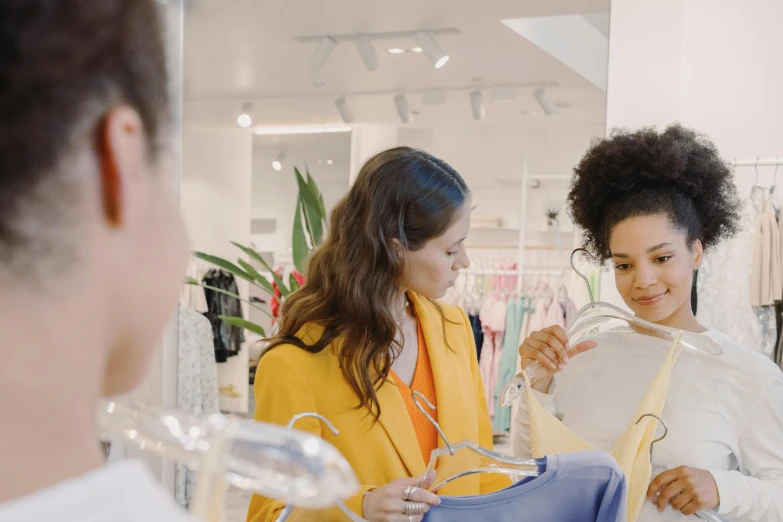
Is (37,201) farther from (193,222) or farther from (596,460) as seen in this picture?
(193,222)

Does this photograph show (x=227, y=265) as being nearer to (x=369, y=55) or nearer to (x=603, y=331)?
(x=369, y=55)

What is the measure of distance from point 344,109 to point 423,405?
6.84ft

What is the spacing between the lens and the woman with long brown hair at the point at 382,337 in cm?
171

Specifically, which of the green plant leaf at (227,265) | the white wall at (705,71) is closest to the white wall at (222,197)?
the green plant leaf at (227,265)

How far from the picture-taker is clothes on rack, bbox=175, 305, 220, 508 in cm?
376

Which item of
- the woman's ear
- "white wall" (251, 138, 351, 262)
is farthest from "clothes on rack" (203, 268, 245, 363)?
the woman's ear

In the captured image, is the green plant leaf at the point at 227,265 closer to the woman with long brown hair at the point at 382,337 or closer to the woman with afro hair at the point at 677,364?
the woman with long brown hair at the point at 382,337

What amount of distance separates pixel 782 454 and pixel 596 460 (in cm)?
53

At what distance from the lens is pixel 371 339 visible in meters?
1.76

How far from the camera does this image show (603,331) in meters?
1.93

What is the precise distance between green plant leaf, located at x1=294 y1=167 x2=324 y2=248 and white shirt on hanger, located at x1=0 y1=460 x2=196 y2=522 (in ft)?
9.97

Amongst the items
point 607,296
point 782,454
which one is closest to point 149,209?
point 782,454

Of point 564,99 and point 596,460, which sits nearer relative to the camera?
point 596,460

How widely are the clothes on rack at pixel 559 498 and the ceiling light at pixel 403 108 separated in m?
2.39
